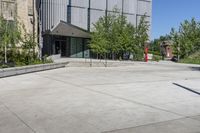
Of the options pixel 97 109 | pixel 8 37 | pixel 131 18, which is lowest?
pixel 97 109

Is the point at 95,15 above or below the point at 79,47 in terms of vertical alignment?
above

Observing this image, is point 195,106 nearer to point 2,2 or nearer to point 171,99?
point 171,99

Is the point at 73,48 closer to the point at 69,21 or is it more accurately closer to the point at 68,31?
the point at 69,21

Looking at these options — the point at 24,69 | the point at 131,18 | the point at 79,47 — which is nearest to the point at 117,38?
the point at 79,47

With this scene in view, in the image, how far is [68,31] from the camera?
151 feet

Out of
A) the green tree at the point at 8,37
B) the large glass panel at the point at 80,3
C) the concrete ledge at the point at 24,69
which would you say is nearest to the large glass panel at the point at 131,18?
the large glass panel at the point at 80,3

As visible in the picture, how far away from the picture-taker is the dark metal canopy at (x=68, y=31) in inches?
1736

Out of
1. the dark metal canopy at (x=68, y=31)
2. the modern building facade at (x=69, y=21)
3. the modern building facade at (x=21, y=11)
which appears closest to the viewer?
the modern building facade at (x=21, y=11)

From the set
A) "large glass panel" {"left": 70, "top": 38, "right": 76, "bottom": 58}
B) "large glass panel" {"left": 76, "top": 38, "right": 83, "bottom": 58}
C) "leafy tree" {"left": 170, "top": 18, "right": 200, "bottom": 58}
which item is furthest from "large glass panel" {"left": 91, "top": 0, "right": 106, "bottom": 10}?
"leafy tree" {"left": 170, "top": 18, "right": 200, "bottom": 58}

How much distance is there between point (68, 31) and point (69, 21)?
411 centimetres

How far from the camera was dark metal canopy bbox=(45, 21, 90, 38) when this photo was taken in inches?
1736

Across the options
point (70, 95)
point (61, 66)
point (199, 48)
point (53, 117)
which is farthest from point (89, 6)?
point (53, 117)

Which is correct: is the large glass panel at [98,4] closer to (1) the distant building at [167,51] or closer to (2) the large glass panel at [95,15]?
(2) the large glass panel at [95,15]

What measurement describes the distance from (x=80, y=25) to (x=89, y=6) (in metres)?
3.47
